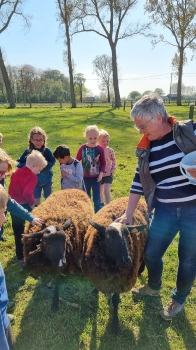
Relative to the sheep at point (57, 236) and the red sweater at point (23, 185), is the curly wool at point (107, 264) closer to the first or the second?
the sheep at point (57, 236)

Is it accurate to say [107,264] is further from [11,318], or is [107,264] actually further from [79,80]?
[79,80]

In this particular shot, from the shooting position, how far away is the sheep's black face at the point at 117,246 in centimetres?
294

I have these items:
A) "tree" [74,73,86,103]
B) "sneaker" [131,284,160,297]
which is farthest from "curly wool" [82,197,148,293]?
"tree" [74,73,86,103]

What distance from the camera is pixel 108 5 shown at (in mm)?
28312

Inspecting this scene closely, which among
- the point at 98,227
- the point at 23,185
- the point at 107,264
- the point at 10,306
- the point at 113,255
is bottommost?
the point at 10,306

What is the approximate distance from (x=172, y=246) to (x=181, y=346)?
202 centimetres

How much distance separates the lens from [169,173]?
2727 mm

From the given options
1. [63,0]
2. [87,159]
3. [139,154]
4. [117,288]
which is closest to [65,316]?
[117,288]

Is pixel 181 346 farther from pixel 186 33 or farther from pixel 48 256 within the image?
pixel 186 33

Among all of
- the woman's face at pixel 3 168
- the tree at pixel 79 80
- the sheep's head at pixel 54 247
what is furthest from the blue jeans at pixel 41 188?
the tree at pixel 79 80

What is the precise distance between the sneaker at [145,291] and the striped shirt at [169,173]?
1515 mm

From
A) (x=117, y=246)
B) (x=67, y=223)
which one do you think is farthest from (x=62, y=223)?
(x=117, y=246)

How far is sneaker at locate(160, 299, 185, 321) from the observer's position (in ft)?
10.9

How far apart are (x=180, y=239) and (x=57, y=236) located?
1409 mm
